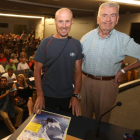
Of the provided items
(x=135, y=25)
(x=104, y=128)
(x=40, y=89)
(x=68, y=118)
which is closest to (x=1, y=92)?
(x=40, y=89)

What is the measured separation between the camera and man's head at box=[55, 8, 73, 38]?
1150 millimetres

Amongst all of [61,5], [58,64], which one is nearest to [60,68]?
[58,64]

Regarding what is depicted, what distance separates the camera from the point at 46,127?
961mm

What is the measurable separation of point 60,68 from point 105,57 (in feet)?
1.58

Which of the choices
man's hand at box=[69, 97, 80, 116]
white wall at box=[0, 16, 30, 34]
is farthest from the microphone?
white wall at box=[0, 16, 30, 34]

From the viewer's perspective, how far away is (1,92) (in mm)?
3271

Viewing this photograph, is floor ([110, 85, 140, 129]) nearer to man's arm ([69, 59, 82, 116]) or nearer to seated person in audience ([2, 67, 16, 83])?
man's arm ([69, 59, 82, 116])

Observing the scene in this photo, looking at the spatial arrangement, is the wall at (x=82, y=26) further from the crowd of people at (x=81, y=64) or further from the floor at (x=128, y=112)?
the crowd of people at (x=81, y=64)

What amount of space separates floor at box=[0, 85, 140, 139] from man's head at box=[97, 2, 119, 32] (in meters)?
1.92

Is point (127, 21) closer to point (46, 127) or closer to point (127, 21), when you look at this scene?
point (127, 21)

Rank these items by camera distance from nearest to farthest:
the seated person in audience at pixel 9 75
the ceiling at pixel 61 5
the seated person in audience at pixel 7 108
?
the seated person in audience at pixel 7 108
the seated person in audience at pixel 9 75
the ceiling at pixel 61 5

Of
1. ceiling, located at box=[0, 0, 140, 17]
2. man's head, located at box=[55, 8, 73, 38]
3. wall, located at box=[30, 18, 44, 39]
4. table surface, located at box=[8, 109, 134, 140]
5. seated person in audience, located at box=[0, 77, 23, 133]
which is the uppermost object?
ceiling, located at box=[0, 0, 140, 17]

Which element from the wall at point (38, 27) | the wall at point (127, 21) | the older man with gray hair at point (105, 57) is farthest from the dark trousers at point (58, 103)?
the wall at point (38, 27)

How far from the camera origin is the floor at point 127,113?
2.62m
